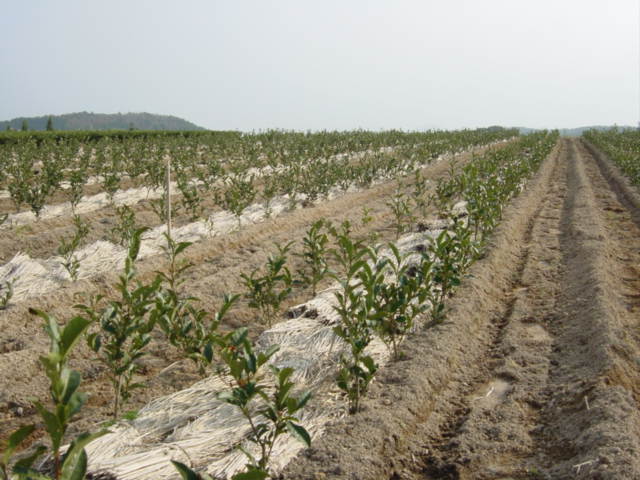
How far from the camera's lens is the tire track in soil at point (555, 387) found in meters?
3.17

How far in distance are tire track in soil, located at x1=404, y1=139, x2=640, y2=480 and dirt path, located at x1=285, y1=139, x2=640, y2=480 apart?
1cm

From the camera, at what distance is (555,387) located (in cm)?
414

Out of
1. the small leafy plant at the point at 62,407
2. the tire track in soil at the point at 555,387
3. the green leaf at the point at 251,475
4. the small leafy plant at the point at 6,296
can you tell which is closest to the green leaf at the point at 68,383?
the small leafy plant at the point at 62,407

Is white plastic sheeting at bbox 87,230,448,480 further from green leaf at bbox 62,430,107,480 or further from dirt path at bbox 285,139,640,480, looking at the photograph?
green leaf at bbox 62,430,107,480

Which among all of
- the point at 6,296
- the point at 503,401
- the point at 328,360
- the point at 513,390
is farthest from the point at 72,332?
the point at 6,296

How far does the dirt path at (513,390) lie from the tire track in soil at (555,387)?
0.01 metres

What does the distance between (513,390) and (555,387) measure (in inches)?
14.1

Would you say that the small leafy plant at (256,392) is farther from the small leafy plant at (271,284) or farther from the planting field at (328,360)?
the small leafy plant at (271,284)

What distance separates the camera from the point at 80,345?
16.3 ft

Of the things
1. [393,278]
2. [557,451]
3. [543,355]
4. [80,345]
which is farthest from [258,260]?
[557,451]

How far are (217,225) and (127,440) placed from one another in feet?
22.1

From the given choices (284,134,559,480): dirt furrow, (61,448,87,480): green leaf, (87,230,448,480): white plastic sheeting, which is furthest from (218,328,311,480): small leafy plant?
(61,448,87,480): green leaf

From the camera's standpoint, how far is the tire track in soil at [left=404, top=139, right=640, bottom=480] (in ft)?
10.4

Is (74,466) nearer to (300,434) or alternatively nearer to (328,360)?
(300,434)
